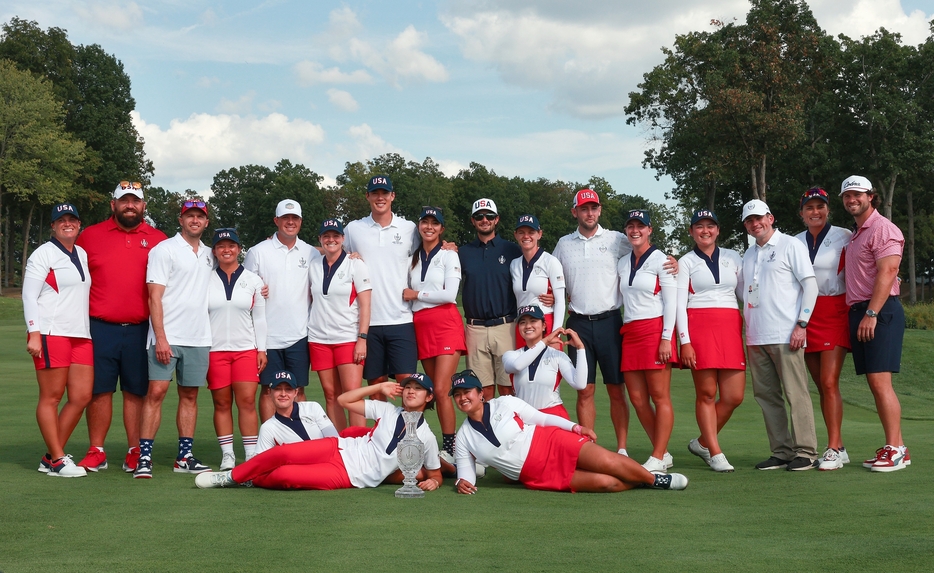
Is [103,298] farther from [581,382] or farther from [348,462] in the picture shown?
[581,382]

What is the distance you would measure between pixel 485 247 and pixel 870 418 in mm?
6887

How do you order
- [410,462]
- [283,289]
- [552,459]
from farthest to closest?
[283,289] < [552,459] < [410,462]

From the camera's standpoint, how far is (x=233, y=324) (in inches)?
301

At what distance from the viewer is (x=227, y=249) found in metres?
7.69

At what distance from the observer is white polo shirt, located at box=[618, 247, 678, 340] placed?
24.1 ft

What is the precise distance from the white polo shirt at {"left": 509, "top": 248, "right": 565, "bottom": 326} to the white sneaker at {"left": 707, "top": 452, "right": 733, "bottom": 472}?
5.70 ft

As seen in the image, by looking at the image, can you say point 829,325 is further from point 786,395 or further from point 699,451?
point 699,451

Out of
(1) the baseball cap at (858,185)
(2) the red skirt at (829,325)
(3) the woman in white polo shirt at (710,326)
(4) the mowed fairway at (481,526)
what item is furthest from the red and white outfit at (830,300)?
(4) the mowed fairway at (481,526)

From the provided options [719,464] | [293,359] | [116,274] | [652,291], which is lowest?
[719,464]

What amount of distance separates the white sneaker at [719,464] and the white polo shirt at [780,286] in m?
1.05

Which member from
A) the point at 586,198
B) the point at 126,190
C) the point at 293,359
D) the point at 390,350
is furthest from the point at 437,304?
the point at 126,190

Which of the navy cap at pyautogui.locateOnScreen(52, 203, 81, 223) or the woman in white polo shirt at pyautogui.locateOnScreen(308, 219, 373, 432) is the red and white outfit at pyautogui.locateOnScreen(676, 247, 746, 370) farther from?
the navy cap at pyautogui.locateOnScreen(52, 203, 81, 223)

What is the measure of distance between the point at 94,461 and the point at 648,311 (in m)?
4.92

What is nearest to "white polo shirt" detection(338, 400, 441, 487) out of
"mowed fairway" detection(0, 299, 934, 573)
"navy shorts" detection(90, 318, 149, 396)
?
"mowed fairway" detection(0, 299, 934, 573)
